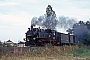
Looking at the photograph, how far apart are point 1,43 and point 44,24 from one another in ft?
125

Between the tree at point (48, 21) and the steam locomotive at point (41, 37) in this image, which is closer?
the steam locomotive at point (41, 37)

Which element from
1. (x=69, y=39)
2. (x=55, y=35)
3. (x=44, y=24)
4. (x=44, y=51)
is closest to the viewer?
(x=44, y=51)

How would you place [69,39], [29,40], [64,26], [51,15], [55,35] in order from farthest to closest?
[51,15] < [64,26] < [69,39] < [55,35] < [29,40]

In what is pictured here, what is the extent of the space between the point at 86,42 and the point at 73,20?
20872 mm

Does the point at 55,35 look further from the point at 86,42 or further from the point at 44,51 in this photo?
the point at 44,51

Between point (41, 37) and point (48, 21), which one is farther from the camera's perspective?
point (48, 21)

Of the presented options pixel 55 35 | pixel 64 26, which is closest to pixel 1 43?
pixel 55 35

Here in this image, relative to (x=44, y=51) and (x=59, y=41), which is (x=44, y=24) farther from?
(x=44, y=51)

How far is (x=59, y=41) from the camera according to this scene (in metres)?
43.7

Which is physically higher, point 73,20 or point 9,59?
point 73,20

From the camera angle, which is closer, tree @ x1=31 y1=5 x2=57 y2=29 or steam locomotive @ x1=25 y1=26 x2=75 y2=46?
steam locomotive @ x1=25 y1=26 x2=75 y2=46

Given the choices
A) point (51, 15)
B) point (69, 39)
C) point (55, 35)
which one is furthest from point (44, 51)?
point (51, 15)

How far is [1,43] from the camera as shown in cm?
2450

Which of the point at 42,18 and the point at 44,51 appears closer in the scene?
the point at 44,51
